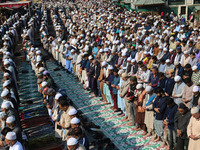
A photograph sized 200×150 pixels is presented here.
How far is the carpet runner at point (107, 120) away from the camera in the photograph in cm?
584

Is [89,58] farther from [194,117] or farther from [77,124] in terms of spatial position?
[194,117]

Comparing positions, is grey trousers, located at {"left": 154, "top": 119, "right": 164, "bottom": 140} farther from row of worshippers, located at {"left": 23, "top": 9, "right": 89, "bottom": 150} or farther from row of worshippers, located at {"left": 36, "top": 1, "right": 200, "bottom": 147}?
row of worshippers, located at {"left": 23, "top": 9, "right": 89, "bottom": 150}

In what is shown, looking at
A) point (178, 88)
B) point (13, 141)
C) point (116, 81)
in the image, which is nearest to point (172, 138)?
point (178, 88)

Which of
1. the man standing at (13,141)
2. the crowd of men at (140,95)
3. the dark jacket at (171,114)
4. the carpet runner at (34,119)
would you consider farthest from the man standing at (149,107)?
the man standing at (13,141)

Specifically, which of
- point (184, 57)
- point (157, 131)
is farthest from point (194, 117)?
point (184, 57)

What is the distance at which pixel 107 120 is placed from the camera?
707 centimetres

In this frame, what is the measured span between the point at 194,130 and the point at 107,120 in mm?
3051

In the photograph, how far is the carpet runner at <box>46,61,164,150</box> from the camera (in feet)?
19.2

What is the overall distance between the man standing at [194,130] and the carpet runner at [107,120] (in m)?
1.24

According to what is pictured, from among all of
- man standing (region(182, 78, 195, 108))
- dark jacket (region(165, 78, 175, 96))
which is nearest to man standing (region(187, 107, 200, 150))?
man standing (region(182, 78, 195, 108))

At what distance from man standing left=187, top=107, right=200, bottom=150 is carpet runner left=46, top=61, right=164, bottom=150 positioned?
1235 mm

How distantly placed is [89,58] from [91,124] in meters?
2.67

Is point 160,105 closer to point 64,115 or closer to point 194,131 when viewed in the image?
point 194,131

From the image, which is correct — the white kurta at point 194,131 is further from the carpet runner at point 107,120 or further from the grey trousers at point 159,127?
the carpet runner at point 107,120
